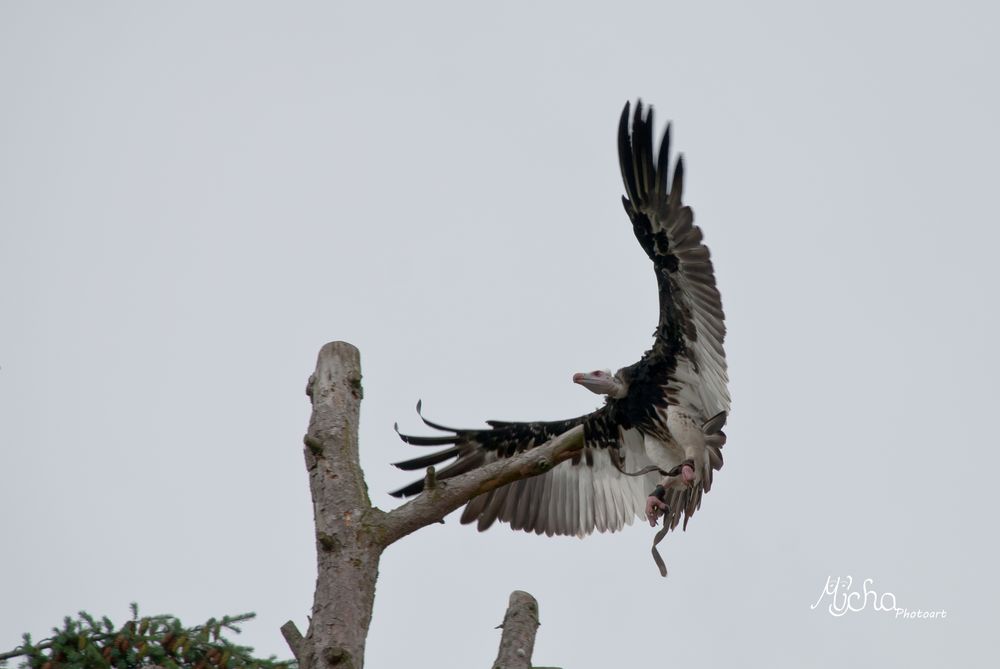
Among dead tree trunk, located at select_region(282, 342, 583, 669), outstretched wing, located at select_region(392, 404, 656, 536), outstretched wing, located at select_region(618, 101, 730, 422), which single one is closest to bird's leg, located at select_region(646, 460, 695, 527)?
outstretched wing, located at select_region(618, 101, 730, 422)

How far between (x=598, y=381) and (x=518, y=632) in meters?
3.54

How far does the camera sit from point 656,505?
29.0 feet

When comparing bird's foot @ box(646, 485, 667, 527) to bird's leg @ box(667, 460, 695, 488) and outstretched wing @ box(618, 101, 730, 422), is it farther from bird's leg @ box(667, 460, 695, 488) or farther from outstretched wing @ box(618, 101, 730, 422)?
outstretched wing @ box(618, 101, 730, 422)

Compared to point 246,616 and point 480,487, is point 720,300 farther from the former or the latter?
point 246,616

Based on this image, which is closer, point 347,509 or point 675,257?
point 347,509

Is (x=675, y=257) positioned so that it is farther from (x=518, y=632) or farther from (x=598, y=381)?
(x=518, y=632)

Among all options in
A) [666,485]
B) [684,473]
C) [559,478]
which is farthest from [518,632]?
[559,478]

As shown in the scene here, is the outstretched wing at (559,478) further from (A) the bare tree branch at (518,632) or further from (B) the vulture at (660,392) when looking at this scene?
(A) the bare tree branch at (518,632)

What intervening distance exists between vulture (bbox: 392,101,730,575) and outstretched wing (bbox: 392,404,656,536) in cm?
1

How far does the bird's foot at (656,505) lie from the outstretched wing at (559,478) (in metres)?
0.80

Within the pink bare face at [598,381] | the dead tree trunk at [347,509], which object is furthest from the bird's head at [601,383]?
the dead tree trunk at [347,509]

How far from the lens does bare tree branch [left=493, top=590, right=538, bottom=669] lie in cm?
580

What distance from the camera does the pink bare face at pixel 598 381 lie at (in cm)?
920

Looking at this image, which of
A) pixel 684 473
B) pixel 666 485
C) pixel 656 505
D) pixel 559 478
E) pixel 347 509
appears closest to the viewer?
pixel 347 509
